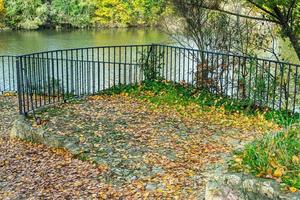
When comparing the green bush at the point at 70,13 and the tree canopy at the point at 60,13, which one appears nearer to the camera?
the tree canopy at the point at 60,13

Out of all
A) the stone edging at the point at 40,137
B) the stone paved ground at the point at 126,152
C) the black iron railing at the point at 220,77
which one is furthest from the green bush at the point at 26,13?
the stone edging at the point at 40,137

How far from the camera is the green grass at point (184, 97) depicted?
832 centimetres

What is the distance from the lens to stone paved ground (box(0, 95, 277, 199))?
5.47m

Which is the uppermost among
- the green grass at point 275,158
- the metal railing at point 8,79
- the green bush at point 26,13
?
the green bush at point 26,13

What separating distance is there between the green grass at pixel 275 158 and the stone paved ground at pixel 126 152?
895 mm

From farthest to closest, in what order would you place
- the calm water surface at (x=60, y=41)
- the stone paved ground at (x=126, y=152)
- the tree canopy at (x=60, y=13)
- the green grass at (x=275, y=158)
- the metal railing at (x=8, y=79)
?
→ the tree canopy at (x=60, y=13) → the calm water surface at (x=60, y=41) → the metal railing at (x=8, y=79) → the stone paved ground at (x=126, y=152) → the green grass at (x=275, y=158)

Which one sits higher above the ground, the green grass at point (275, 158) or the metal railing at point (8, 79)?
the green grass at point (275, 158)

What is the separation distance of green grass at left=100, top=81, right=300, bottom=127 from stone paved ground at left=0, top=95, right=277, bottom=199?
12.1 inches

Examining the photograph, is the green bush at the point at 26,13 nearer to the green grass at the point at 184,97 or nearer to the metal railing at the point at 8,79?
Result: the metal railing at the point at 8,79

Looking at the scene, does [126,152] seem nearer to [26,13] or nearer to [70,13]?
[26,13]

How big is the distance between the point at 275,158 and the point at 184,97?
5.13 m

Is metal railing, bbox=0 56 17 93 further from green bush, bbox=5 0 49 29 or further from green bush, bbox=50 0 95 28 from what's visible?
green bush, bbox=50 0 95 28

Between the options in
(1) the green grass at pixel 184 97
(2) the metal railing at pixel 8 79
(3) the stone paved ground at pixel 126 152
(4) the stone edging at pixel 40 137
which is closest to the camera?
(3) the stone paved ground at pixel 126 152

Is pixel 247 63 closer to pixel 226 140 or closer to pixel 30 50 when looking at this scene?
pixel 226 140
